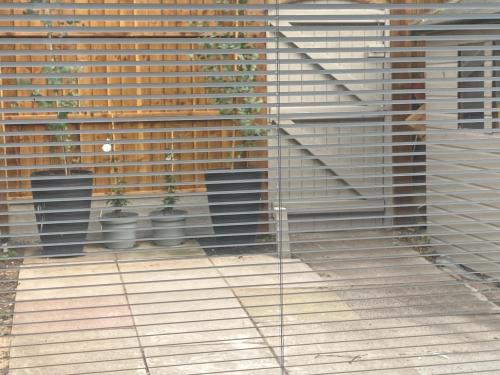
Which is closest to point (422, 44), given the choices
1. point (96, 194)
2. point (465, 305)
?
point (465, 305)

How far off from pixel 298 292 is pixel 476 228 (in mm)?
1730

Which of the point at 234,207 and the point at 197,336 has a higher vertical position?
the point at 234,207

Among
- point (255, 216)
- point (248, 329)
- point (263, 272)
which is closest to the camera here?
point (248, 329)

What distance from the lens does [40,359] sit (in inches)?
185

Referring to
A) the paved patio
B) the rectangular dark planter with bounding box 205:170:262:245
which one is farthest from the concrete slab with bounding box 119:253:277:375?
the rectangular dark planter with bounding box 205:170:262:245

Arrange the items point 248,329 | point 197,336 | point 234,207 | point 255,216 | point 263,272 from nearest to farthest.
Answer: point 197,336 < point 248,329 < point 263,272 < point 234,207 < point 255,216

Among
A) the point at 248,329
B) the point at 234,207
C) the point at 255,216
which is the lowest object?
the point at 248,329

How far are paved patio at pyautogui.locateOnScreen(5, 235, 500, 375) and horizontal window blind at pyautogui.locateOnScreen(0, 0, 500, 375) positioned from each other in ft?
0.07

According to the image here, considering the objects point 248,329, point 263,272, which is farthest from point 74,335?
point 263,272

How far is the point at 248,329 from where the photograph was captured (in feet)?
17.4

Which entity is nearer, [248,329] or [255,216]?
[248,329]

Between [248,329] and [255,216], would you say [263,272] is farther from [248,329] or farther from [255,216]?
[248,329]

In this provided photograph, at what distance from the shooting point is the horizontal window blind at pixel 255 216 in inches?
141

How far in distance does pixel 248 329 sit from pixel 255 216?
2.40 m
